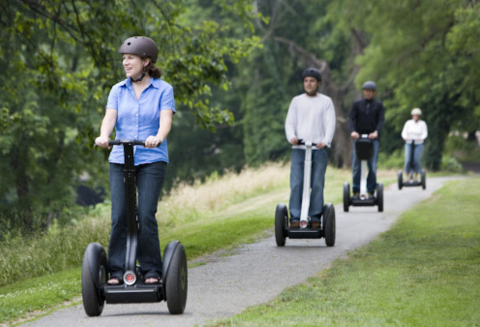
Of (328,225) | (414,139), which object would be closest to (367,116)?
(328,225)

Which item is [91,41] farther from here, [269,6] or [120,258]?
[269,6]

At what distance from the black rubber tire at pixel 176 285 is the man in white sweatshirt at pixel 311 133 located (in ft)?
14.8

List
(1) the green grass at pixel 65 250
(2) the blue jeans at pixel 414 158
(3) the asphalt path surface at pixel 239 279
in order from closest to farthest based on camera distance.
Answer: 1. (3) the asphalt path surface at pixel 239 279
2. (1) the green grass at pixel 65 250
3. (2) the blue jeans at pixel 414 158

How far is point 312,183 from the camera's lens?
10609mm

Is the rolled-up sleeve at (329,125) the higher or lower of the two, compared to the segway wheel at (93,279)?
higher

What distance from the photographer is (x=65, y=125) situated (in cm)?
2847

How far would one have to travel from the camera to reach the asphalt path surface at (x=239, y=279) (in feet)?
19.7

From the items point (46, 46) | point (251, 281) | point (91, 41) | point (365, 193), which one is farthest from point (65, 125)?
point (251, 281)

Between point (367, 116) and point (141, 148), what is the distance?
9.38 meters

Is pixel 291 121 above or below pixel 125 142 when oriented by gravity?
below

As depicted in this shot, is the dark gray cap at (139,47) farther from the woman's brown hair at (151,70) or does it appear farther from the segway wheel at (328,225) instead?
the segway wheel at (328,225)

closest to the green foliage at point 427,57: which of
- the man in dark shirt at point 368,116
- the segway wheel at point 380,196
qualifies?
the man in dark shirt at point 368,116

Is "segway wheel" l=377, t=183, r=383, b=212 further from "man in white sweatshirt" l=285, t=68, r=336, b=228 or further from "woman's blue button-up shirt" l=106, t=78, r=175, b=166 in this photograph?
"woman's blue button-up shirt" l=106, t=78, r=175, b=166

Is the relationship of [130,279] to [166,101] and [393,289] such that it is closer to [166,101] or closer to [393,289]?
[166,101]
